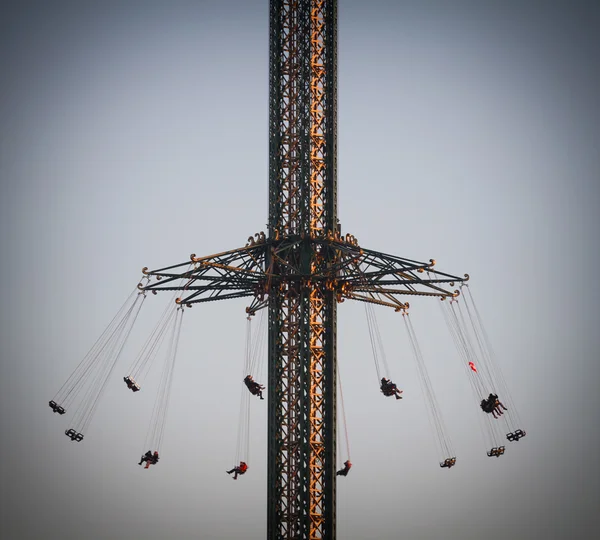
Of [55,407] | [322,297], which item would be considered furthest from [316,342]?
[55,407]

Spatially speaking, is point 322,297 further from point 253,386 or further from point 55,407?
point 55,407

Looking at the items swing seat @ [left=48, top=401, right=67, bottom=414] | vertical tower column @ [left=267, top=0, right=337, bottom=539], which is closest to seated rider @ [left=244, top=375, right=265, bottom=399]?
vertical tower column @ [left=267, top=0, right=337, bottom=539]

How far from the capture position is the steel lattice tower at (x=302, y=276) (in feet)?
111

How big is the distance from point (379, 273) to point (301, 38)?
765 centimetres

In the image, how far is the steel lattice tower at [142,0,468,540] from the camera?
111ft

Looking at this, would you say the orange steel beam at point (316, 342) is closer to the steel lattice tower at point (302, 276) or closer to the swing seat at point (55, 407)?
the steel lattice tower at point (302, 276)

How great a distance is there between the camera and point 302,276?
3341 cm

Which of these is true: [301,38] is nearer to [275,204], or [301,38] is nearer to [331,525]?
[275,204]

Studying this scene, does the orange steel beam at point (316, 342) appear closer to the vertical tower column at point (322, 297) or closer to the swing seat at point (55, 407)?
the vertical tower column at point (322, 297)

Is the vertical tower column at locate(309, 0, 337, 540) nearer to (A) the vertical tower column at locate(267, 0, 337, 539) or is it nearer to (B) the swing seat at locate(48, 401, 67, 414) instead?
(A) the vertical tower column at locate(267, 0, 337, 539)

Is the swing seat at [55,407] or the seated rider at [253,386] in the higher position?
the seated rider at [253,386]

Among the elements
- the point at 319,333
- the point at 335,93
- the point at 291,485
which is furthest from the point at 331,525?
the point at 335,93

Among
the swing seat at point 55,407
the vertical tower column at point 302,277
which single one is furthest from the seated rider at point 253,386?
the swing seat at point 55,407

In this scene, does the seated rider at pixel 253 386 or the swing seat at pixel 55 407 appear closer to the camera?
the swing seat at pixel 55 407
